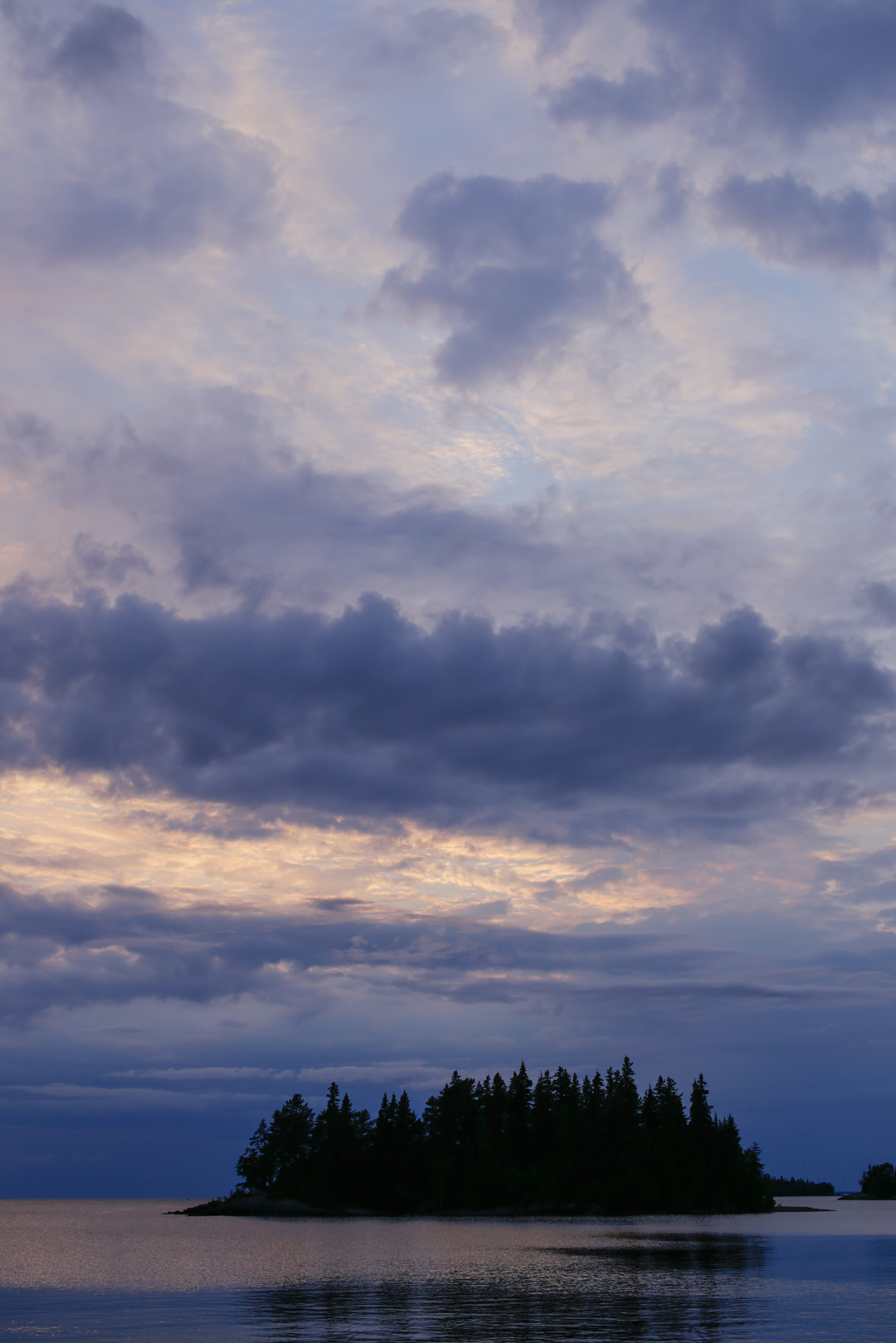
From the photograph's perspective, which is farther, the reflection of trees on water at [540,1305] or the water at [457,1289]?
the water at [457,1289]

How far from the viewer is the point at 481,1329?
52562mm

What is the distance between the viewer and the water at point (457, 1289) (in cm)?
5344

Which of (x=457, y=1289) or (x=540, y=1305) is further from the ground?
(x=540, y=1305)

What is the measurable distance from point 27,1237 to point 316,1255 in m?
85.8

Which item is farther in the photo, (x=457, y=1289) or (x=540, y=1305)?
(x=457, y=1289)

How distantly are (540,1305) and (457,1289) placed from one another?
13.2m

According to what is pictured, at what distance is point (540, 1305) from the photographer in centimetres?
6391

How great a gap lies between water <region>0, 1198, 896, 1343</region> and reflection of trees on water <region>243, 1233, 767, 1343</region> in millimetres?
162

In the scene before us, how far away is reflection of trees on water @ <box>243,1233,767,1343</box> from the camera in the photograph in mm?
51656

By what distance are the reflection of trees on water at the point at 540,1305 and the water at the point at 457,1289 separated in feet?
0.53

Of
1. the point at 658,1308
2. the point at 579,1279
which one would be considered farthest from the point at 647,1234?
the point at 658,1308

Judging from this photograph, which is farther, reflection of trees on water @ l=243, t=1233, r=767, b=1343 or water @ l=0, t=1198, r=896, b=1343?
water @ l=0, t=1198, r=896, b=1343

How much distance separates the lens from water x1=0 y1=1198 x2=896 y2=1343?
53.4m

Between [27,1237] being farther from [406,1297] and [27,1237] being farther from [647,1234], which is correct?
[406,1297]
